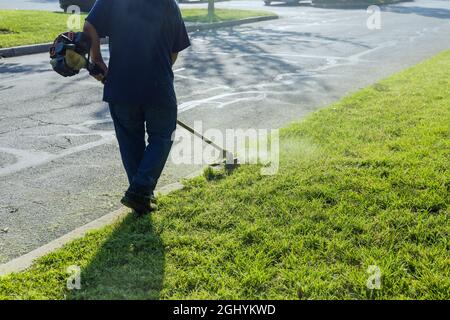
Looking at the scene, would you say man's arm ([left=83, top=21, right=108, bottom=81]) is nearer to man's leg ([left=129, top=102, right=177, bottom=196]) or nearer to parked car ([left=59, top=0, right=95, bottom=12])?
man's leg ([left=129, top=102, right=177, bottom=196])

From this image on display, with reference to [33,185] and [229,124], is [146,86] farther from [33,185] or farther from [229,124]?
[229,124]

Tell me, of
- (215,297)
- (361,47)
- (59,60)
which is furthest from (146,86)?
(361,47)

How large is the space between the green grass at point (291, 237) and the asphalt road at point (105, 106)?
2.13 ft

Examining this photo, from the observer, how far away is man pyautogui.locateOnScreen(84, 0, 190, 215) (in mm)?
3268

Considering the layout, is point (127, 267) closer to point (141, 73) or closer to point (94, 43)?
point (141, 73)

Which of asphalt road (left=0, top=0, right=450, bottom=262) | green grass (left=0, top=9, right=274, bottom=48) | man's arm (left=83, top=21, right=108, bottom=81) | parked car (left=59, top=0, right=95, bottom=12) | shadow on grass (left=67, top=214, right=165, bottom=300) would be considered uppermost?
parked car (left=59, top=0, right=95, bottom=12)

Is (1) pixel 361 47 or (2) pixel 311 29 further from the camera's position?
(2) pixel 311 29

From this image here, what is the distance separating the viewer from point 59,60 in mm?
3307

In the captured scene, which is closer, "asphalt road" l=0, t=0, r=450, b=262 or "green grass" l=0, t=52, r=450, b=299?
"green grass" l=0, t=52, r=450, b=299

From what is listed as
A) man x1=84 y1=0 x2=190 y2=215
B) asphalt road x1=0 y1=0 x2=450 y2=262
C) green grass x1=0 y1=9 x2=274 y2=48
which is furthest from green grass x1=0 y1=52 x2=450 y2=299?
green grass x1=0 y1=9 x2=274 y2=48

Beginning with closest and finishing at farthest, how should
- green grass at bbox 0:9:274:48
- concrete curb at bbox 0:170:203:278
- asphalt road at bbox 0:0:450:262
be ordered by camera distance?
concrete curb at bbox 0:170:203:278 < asphalt road at bbox 0:0:450:262 < green grass at bbox 0:9:274:48

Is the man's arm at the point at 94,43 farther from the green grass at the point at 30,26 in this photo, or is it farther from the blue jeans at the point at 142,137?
the green grass at the point at 30,26

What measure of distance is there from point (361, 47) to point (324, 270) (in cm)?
1066

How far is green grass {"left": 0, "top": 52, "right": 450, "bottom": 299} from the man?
0.38m
